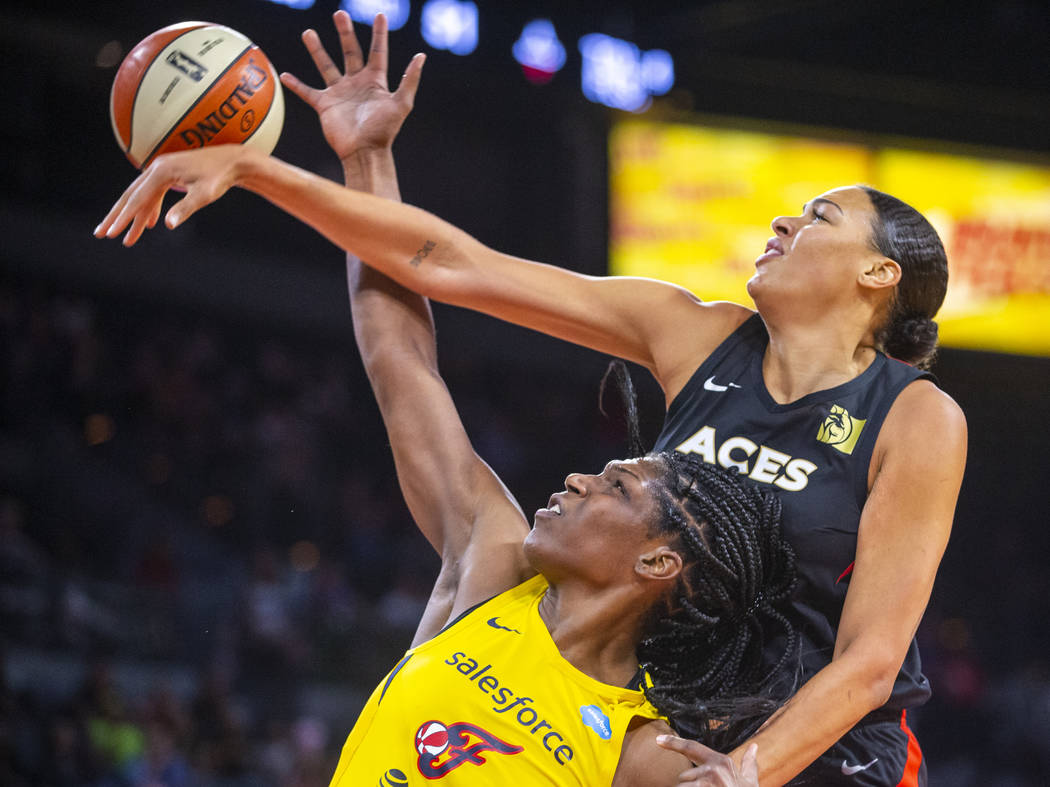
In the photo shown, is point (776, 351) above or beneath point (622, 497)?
above

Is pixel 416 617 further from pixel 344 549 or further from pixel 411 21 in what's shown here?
pixel 411 21

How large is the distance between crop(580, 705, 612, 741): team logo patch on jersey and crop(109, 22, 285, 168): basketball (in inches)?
63.7

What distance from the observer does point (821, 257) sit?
288 centimetres

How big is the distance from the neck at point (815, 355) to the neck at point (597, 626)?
2.03 ft

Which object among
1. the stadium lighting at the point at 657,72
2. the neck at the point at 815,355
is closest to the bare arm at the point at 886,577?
the neck at the point at 815,355

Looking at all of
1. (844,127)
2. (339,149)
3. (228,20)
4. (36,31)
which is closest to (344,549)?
(228,20)

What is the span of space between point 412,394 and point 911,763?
1.47m

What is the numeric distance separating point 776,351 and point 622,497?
56 cm

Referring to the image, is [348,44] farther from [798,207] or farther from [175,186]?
[798,207]

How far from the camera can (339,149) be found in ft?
11.0

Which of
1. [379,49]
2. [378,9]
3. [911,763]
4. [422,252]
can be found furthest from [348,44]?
[378,9]

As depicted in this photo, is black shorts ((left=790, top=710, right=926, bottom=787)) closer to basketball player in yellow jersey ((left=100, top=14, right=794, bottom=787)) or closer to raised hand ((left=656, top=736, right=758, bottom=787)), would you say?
basketball player in yellow jersey ((left=100, top=14, right=794, bottom=787))

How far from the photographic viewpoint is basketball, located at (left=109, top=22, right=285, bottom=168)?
3.02 m

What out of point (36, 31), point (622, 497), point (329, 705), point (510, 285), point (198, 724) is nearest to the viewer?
point (622, 497)
